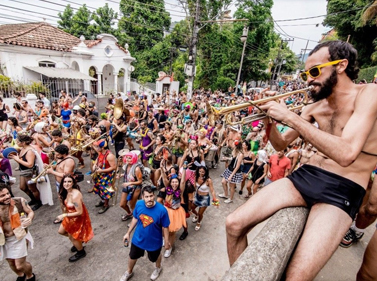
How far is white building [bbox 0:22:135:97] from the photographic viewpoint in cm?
1595

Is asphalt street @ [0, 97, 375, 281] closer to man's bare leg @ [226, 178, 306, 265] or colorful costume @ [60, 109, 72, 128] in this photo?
man's bare leg @ [226, 178, 306, 265]

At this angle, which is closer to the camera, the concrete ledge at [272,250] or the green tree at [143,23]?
the concrete ledge at [272,250]

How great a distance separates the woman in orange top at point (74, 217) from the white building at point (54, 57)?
13393 millimetres

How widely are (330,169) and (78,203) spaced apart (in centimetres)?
401

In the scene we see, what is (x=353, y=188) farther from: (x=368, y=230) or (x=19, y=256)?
(x=368, y=230)

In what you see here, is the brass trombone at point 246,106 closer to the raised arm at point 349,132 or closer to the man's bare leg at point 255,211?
the raised arm at point 349,132

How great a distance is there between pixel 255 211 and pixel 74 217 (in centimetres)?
368

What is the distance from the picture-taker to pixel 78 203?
391 cm

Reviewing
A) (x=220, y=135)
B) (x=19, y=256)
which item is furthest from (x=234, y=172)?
(x=19, y=256)

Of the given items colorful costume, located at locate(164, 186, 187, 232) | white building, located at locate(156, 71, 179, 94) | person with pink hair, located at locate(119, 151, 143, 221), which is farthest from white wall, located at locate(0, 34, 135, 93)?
colorful costume, located at locate(164, 186, 187, 232)

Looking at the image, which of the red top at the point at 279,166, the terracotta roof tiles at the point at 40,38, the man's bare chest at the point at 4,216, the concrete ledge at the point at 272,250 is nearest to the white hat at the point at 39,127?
the man's bare chest at the point at 4,216

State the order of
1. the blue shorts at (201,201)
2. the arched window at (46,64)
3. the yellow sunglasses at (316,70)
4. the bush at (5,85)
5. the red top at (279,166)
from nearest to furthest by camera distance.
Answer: the yellow sunglasses at (316,70) → the blue shorts at (201,201) → the red top at (279,166) → the bush at (5,85) → the arched window at (46,64)

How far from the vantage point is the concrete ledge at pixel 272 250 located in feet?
3.47

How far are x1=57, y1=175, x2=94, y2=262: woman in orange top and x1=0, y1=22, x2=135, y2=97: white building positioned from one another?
527 inches
